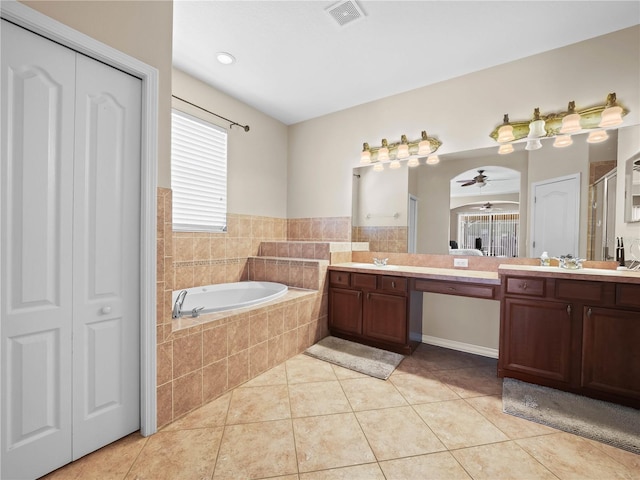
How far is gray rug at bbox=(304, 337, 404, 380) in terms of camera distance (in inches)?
94.0

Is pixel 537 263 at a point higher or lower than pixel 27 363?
higher

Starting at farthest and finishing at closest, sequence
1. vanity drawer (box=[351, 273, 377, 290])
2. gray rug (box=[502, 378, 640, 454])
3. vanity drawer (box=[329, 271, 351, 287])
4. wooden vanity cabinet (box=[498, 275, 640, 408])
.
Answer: vanity drawer (box=[329, 271, 351, 287])
vanity drawer (box=[351, 273, 377, 290])
wooden vanity cabinet (box=[498, 275, 640, 408])
gray rug (box=[502, 378, 640, 454])

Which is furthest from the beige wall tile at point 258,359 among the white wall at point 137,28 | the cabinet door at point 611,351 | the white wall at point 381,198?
the cabinet door at point 611,351

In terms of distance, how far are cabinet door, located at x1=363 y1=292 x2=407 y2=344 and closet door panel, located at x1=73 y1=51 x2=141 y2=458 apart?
6.46 ft

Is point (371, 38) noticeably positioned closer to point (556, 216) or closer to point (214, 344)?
point (556, 216)

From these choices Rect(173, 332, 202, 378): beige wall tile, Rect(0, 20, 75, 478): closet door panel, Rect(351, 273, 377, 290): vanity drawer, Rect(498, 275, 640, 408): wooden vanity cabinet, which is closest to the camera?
Rect(0, 20, 75, 478): closet door panel

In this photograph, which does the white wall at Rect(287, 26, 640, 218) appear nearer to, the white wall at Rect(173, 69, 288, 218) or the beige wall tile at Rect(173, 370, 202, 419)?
the white wall at Rect(173, 69, 288, 218)

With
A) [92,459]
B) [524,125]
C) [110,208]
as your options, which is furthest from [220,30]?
[92,459]

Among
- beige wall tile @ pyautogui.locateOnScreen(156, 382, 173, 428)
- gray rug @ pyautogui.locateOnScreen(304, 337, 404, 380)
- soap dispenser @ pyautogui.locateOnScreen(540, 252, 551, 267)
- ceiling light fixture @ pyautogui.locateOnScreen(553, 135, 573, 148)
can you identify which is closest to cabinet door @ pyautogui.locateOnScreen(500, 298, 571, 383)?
soap dispenser @ pyautogui.locateOnScreen(540, 252, 551, 267)

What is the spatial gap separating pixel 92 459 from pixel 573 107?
4.02 metres

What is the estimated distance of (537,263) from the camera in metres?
2.47

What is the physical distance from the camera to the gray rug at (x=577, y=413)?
1.60 meters

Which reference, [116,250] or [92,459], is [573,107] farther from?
[92,459]

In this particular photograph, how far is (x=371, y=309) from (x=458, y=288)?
84 cm
